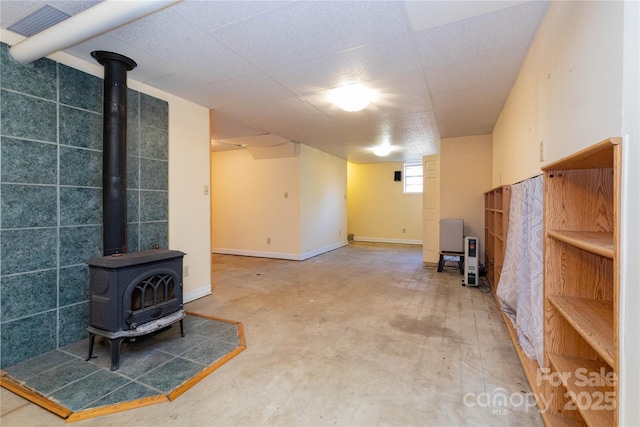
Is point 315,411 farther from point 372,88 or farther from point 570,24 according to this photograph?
point 372,88

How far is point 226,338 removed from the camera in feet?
8.17

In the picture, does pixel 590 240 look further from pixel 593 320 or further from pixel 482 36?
pixel 482 36

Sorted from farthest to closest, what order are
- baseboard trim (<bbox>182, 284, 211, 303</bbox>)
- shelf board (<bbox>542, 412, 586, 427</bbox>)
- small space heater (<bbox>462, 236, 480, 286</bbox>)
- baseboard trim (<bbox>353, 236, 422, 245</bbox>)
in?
baseboard trim (<bbox>353, 236, 422, 245</bbox>) < small space heater (<bbox>462, 236, 480, 286</bbox>) < baseboard trim (<bbox>182, 284, 211, 303</bbox>) < shelf board (<bbox>542, 412, 586, 427</bbox>)

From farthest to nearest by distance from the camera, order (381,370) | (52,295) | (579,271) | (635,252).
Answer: (52,295) < (381,370) < (579,271) < (635,252)

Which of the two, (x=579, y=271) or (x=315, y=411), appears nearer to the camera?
(x=579, y=271)

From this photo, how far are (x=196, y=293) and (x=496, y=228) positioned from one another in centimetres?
377

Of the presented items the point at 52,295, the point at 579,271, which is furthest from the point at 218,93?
the point at 579,271

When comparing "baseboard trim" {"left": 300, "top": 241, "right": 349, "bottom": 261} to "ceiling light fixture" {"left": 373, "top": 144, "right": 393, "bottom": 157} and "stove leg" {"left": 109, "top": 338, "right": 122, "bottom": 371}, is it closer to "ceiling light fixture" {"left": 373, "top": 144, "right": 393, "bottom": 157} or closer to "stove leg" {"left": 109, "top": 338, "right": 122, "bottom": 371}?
"ceiling light fixture" {"left": 373, "top": 144, "right": 393, "bottom": 157}

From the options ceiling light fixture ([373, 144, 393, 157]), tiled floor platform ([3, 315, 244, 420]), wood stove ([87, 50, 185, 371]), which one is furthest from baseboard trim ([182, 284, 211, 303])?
ceiling light fixture ([373, 144, 393, 157])

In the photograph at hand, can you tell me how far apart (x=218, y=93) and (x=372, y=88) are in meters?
1.65

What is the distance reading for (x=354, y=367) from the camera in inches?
80.4

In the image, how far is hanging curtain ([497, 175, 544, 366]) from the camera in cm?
188

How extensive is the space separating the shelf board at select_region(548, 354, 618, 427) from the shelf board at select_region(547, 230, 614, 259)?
0.47 metres

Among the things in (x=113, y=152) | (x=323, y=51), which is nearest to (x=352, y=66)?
(x=323, y=51)
